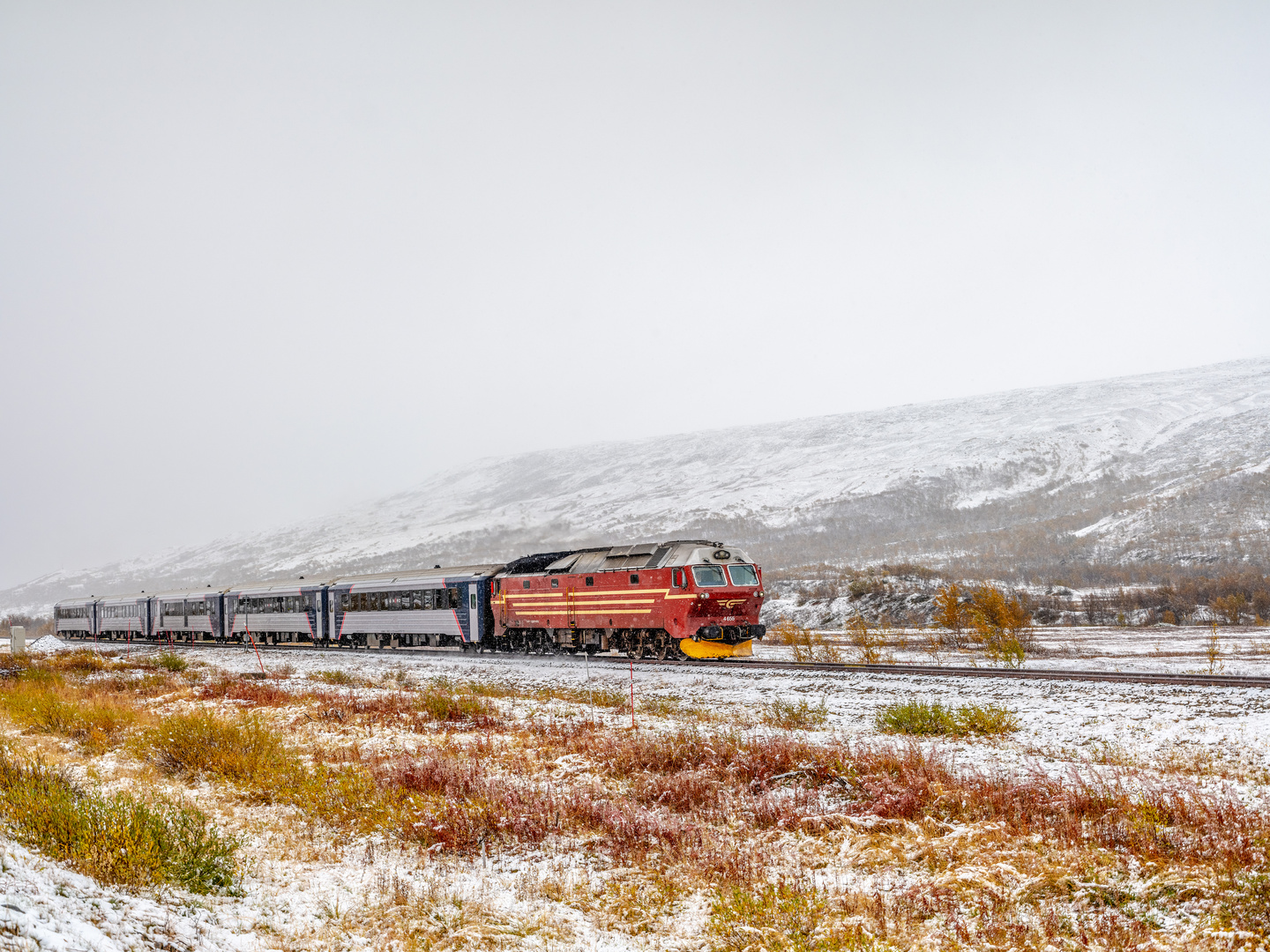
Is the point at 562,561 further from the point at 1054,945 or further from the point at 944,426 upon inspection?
the point at 944,426

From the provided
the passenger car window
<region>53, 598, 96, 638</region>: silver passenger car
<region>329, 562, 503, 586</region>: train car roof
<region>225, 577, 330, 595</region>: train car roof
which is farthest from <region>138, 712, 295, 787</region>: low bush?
<region>53, 598, 96, 638</region>: silver passenger car

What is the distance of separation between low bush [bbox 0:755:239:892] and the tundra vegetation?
29mm

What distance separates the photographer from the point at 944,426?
182125 mm

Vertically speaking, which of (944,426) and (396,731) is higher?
(944,426)

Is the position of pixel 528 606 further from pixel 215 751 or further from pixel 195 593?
pixel 195 593

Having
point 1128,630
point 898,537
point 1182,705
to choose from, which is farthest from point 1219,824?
point 898,537

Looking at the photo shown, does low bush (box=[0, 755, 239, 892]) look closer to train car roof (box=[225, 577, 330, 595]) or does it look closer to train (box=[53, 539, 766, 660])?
train (box=[53, 539, 766, 660])

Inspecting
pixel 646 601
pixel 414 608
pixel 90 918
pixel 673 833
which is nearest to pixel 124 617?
pixel 414 608

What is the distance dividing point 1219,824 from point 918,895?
3294 mm

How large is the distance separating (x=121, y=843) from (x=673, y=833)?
4.90 meters

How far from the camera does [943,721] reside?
13.5 metres

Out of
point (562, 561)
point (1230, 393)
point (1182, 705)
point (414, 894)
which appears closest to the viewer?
point (414, 894)

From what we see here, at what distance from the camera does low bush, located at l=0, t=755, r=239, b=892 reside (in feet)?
20.0

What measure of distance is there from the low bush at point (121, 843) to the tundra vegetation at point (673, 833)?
0.09 ft
